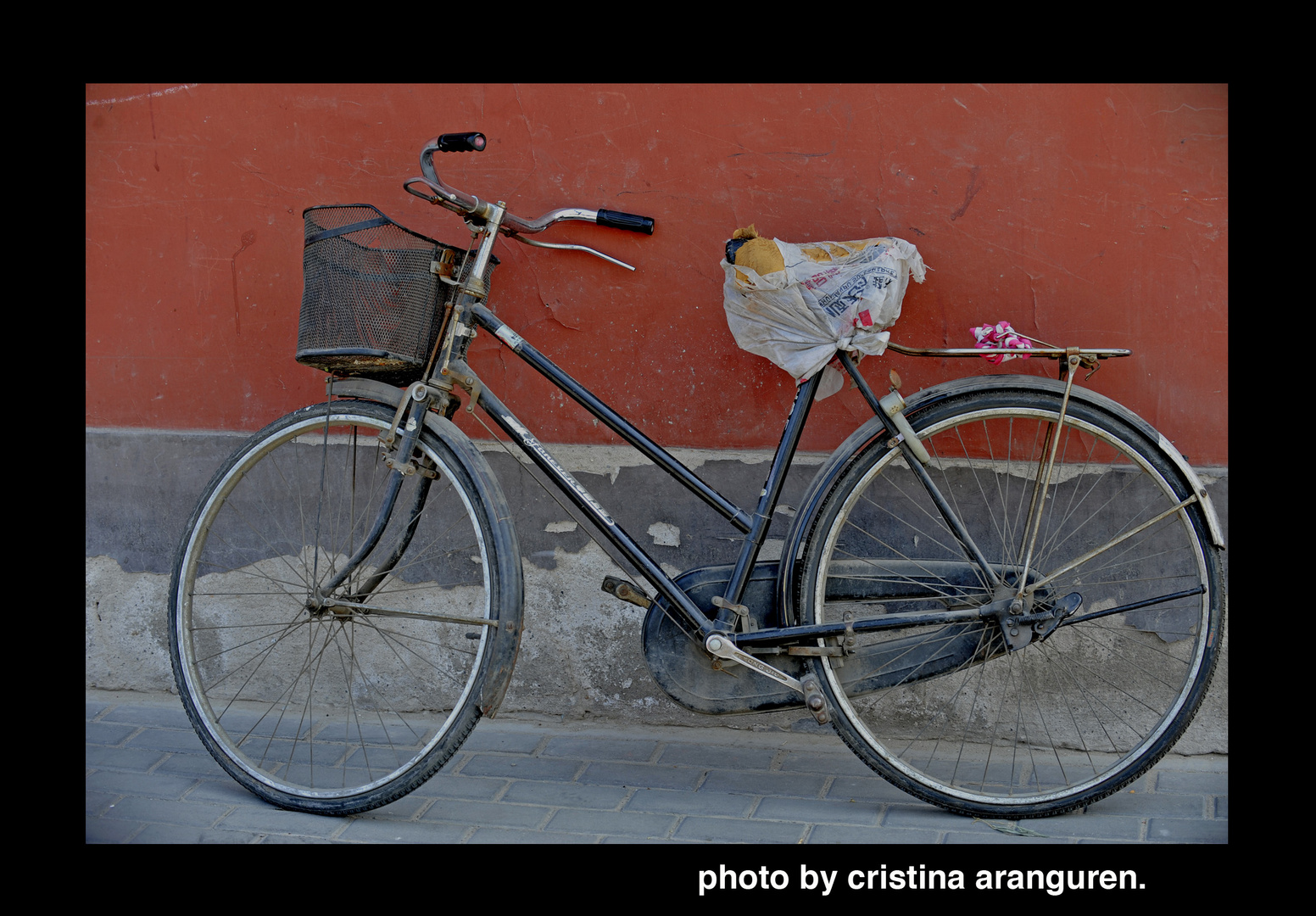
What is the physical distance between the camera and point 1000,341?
107 inches

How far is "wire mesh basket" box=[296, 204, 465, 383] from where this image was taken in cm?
255

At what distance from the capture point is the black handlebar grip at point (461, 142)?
2.56 metres

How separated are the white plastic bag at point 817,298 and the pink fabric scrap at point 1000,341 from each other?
9.9 inches

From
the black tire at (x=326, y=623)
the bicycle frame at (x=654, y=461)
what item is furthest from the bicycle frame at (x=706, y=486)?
the black tire at (x=326, y=623)

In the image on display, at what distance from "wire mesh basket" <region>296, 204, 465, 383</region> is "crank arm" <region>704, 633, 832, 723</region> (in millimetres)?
1043

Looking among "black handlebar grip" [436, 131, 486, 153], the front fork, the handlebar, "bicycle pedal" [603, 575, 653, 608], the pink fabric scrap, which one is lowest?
"bicycle pedal" [603, 575, 653, 608]

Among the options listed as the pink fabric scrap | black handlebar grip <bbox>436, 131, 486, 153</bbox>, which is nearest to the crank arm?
the pink fabric scrap

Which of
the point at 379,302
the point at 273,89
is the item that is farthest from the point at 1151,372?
the point at 273,89

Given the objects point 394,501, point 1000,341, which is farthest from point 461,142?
point 1000,341

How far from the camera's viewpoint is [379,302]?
8.39ft

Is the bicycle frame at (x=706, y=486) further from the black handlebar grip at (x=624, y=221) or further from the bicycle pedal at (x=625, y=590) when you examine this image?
the black handlebar grip at (x=624, y=221)

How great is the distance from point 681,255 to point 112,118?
A: 1.97 metres

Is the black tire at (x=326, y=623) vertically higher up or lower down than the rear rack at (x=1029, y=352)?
lower down

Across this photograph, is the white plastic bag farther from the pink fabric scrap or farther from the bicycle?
the pink fabric scrap
